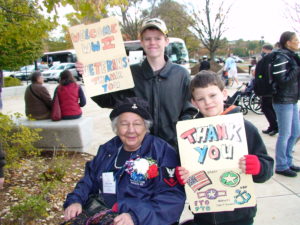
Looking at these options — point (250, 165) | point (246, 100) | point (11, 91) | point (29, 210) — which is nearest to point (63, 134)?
point (29, 210)

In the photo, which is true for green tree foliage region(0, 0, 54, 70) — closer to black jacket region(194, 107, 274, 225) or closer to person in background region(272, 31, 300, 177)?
black jacket region(194, 107, 274, 225)

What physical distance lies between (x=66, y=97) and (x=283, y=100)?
3863 mm

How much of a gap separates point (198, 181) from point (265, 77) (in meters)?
3.19

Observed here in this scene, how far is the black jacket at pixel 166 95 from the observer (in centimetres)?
Result: 235

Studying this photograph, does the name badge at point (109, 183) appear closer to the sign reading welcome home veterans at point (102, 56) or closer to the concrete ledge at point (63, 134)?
the sign reading welcome home veterans at point (102, 56)

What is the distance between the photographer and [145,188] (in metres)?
1.95

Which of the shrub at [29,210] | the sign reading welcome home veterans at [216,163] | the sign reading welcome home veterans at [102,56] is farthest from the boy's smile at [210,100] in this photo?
the shrub at [29,210]

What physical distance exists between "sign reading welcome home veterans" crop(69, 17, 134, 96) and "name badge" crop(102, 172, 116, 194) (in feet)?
2.30

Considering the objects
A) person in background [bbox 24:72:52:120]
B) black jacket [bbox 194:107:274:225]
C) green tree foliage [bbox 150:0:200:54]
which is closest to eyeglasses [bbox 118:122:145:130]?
black jacket [bbox 194:107:274:225]

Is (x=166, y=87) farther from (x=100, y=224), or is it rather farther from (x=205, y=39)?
(x=205, y=39)

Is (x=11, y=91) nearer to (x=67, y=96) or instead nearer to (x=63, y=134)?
(x=67, y=96)

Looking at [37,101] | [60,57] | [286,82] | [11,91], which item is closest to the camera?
[286,82]

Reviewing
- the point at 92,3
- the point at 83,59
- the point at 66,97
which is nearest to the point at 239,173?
the point at 83,59

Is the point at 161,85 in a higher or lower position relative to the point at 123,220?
higher
